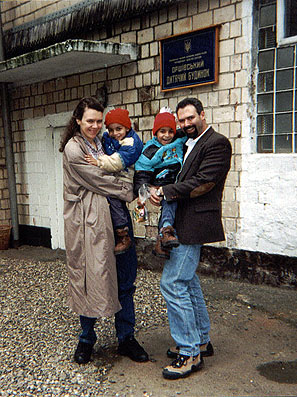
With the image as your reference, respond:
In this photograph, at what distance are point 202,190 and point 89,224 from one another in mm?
869

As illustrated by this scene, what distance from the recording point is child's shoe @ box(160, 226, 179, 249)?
2.75 meters

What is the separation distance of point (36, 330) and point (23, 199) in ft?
15.6

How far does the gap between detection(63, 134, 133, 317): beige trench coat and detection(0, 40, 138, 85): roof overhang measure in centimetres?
282

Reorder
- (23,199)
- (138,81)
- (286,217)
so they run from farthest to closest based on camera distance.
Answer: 1. (23,199)
2. (138,81)
3. (286,217)

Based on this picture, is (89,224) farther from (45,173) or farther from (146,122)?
(45,173)

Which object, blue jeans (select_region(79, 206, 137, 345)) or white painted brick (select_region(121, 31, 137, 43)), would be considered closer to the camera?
blue jeans (select_region(79, 206, 137, 345))

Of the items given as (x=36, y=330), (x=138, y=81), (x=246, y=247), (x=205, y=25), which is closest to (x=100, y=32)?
(x=138, y=81)

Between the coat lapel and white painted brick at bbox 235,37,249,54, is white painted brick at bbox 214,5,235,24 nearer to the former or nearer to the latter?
white painted brick at bbox 235,37,249,54

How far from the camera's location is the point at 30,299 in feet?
15.6

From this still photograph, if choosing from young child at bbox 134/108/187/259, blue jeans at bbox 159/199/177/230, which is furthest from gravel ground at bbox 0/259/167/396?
blue jeans at bbox 159/199/177/230

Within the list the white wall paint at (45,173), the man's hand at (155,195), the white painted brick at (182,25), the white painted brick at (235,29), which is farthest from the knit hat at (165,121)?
the white wall paint at (45,173)

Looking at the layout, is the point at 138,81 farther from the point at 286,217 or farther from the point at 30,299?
the point at 30,299

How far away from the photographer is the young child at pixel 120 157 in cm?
295

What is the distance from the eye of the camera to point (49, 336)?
12.0ft
